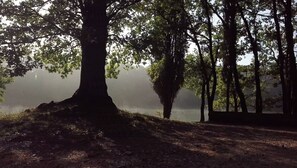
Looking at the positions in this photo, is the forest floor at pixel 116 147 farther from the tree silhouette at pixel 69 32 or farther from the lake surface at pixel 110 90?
the lake surface at pixel 110 90

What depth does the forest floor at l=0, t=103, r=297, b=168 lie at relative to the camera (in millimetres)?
9430

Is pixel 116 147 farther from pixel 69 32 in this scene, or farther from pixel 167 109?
pixel 167 109

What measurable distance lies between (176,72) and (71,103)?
2198 cm

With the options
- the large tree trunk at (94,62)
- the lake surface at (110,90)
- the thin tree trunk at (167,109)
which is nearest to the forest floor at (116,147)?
the large tree trunk at (94,62)

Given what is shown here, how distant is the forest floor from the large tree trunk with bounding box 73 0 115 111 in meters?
2.47

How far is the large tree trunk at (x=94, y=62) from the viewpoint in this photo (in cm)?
1773

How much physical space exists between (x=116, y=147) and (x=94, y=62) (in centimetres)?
789

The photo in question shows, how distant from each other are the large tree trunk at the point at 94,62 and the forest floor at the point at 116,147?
247 cm

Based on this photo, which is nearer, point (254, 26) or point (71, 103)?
point (71, 103)

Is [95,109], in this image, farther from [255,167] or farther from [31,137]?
[255,167]

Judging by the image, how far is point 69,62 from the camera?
27.3 m

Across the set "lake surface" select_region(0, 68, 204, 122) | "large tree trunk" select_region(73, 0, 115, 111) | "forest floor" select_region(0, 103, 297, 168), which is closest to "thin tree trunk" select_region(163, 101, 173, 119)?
"large tree trunk" select_region(73, 0, 115, 111)

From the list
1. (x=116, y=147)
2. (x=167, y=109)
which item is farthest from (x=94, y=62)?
(x=167, y=109)

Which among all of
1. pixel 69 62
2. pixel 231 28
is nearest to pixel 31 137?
pixel 69 62
